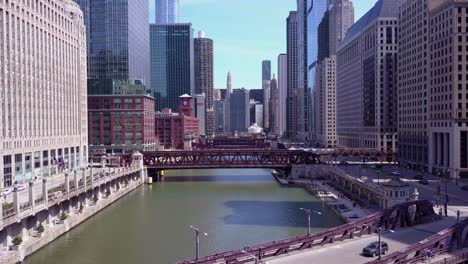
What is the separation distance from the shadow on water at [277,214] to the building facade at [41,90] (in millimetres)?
42839

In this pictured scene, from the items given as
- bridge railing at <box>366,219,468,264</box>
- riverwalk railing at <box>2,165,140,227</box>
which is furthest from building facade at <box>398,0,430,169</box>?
bridge railing at <box>366,219,468,264</box>

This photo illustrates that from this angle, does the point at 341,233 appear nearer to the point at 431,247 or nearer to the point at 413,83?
the point at 431,247

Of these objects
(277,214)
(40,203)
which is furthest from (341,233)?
(40,203)

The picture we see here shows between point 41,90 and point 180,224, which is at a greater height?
point 41,90

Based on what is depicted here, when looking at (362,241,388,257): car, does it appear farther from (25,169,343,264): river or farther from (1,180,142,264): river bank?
(1,180,142,264): river bank

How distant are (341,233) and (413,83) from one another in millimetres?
103282

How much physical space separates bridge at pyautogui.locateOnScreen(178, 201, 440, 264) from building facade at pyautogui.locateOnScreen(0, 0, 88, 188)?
207ft

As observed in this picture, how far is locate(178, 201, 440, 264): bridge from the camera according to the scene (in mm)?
44125

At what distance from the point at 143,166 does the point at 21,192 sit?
191 ft

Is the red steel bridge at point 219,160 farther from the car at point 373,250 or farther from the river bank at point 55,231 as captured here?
the car at point 373,250

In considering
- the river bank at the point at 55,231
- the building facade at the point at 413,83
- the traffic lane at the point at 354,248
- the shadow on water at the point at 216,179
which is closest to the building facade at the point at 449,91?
the building facade at the point at 413,83

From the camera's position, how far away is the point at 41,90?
384 feet

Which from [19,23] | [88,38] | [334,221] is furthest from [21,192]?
[88,38]

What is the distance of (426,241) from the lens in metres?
47.0
